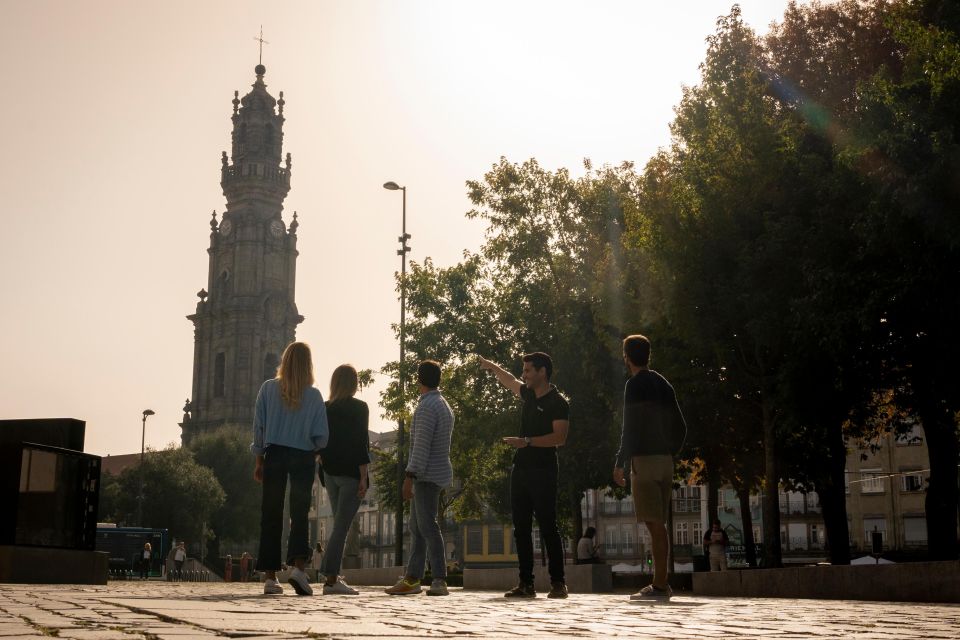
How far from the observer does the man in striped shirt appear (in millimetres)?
10422

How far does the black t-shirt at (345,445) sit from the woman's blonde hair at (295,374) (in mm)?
766

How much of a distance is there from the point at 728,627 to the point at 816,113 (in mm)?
22056

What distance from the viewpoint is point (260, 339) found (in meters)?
105

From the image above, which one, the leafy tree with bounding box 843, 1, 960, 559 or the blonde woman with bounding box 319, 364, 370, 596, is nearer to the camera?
the blonde woman with bounding box 319, 364, 370, 596

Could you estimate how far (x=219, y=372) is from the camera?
10681 centimetres

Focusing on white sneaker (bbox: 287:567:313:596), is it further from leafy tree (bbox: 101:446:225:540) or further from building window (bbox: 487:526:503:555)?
building window (bbox: 487:526:503:555)

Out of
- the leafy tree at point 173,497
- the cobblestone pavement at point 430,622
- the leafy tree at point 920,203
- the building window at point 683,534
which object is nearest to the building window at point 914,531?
the building window at point 683,534

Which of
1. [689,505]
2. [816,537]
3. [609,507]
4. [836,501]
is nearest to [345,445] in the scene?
[836,501]

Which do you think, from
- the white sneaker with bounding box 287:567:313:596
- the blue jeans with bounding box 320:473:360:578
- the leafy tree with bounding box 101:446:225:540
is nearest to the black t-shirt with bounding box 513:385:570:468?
the blue jeans with bounding box 320:473:360:578

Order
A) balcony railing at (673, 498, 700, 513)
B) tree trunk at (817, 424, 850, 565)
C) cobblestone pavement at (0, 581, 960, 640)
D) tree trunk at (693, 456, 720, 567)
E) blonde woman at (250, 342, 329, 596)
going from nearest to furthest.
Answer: cobblestone pavement at (0, 581, 960, 640) → blonde woman at (250, 342, 329, 596) → tree trunk at (817, 424, 850, 565) → tree trunk at (693, 456, 720, 567) → balcony railing at (673, 498, 700, 513)

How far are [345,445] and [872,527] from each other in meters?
64.5

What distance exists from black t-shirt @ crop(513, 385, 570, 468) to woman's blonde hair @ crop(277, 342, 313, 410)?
192 centimetres

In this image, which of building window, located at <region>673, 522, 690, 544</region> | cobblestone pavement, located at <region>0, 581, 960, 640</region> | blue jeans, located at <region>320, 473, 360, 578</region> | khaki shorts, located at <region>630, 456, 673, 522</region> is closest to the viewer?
cobblestone pavement, located at <region>0, 581, 960, 640</region>

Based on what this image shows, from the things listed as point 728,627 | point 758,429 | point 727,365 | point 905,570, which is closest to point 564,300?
point 758,429
